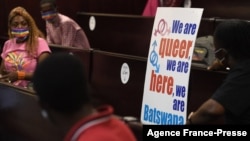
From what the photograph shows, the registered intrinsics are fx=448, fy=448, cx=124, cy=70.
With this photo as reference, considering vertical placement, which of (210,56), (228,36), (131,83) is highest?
(228,36)

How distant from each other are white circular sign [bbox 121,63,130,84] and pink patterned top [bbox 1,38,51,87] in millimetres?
687

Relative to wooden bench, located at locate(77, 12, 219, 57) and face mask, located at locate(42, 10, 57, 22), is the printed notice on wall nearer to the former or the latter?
wooden bench, located at locate(77, 12, 219, 57)

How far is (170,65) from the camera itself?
2.93m

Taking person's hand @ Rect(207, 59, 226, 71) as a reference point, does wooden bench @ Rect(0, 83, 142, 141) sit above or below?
below

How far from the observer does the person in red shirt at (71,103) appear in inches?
54.0

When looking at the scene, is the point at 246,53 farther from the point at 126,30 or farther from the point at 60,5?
the point at 60,5

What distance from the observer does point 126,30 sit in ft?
16.6

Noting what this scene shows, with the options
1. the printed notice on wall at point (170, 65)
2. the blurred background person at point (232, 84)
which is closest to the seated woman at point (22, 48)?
the printed notice on wall at point (170, 65)

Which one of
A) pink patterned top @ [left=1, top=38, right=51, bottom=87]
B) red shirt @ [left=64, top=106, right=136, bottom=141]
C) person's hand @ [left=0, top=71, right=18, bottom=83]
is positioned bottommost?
person's hand @ [left=0, top=71, right=18, bottom=83]

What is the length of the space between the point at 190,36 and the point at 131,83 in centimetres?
110

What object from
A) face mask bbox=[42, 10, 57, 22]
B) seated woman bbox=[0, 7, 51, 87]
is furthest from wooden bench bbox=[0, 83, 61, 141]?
face mask bbox=[42, 10, 57, 22]

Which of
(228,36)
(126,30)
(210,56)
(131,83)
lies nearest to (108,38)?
(126,30)

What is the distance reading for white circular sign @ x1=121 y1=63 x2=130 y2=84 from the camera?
153 inches

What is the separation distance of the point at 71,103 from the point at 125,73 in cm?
255
